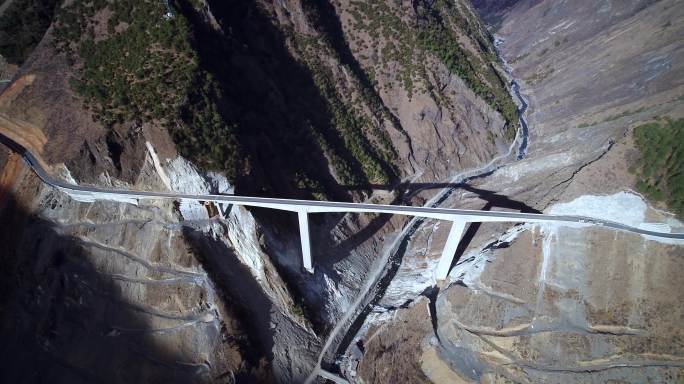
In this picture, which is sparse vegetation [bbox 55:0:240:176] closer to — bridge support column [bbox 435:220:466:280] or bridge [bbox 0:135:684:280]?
bridge [bbox 0:135:684:280]

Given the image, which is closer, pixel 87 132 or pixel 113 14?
pixel 87 132

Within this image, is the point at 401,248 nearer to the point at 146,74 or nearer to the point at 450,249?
the point at 450,249

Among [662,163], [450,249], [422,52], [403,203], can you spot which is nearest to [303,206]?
[450,249]

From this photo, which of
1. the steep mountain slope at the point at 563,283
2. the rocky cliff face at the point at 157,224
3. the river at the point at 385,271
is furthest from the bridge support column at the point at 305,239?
the steep mountain slope at the point at 563,283

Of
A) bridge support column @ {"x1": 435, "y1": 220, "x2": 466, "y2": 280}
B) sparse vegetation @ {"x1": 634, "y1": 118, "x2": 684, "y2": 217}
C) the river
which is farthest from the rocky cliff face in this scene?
sparse vegetation @ {"x1": 634, "y1": 118, "x2": 684, "y2": 217}

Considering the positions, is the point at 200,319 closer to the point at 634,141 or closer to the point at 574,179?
the point at 574,179

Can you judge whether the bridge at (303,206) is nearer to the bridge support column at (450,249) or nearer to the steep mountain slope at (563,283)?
the bridge support column at (450,249)

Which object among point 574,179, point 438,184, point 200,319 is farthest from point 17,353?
point 574,179
